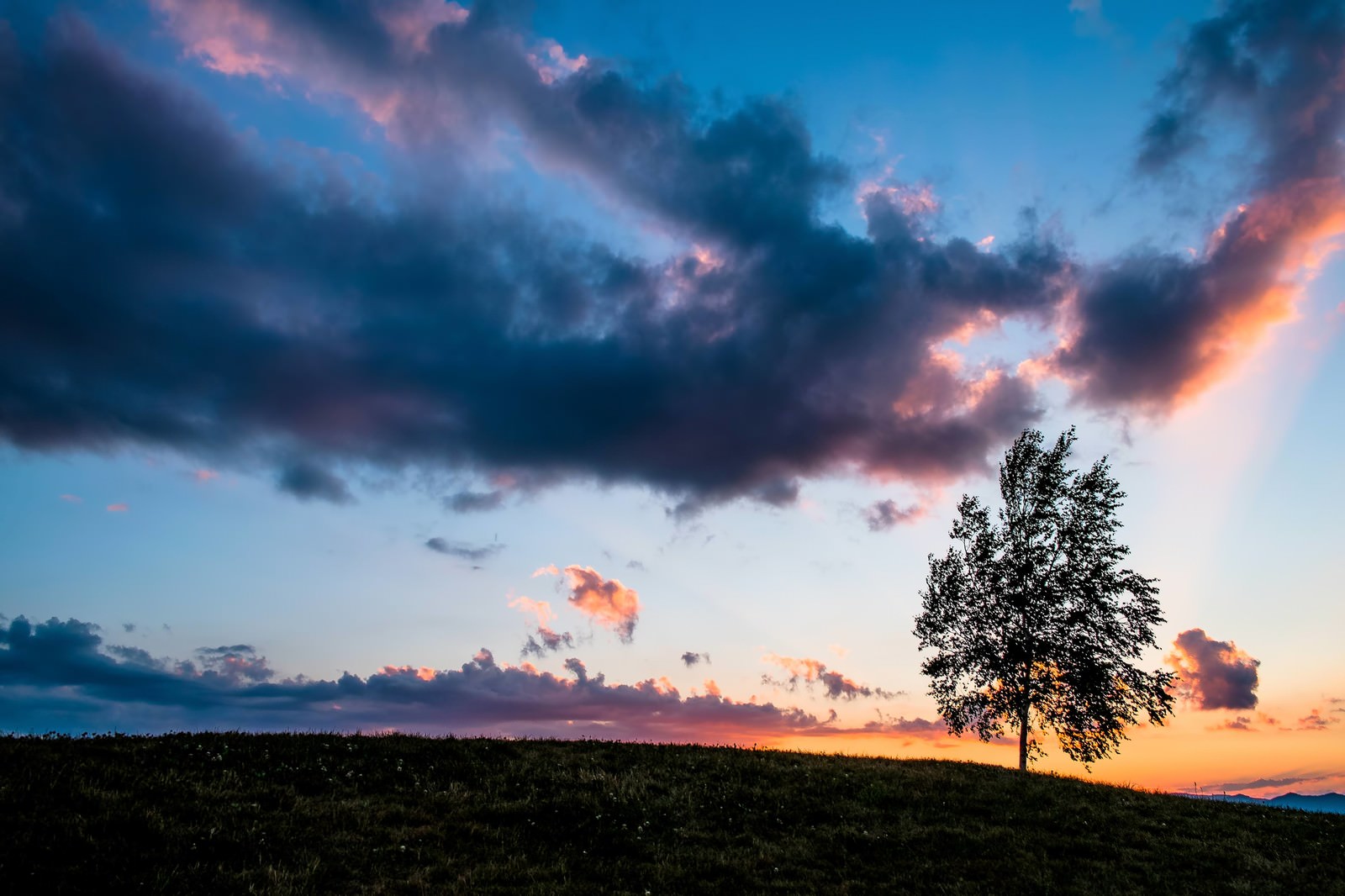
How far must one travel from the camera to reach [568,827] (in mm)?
20203

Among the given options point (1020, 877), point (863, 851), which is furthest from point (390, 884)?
point (1020, 877)

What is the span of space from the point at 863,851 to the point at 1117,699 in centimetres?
2132

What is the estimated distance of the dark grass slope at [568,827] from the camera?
16203 mm

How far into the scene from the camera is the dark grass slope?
16.2m

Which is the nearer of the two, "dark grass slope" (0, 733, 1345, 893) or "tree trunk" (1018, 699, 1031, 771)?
"dark grass slope" (0, 733, 1345, 893)

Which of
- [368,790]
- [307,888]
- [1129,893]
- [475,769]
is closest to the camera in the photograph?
[307,888]

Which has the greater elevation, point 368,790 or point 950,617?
point 950,617

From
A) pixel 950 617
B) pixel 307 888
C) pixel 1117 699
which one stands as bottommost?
pixel 307 888

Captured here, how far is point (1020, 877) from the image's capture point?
748 inches

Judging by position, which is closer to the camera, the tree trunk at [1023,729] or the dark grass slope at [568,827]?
the dark grass slope at [568,827]

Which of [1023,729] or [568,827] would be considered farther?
[1023,729]

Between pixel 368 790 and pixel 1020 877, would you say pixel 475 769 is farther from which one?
pixel 1020 877

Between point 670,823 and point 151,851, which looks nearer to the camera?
point 151,851

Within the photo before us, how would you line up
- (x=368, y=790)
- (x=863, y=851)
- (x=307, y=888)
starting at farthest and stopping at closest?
(x=368, y=790), (x=863, y=851), (x=307, y=888)
